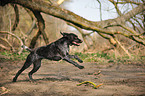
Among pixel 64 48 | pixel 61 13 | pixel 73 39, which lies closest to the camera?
pixel 73 39

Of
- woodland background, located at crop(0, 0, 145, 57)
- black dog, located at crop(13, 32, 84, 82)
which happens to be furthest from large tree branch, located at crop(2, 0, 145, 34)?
black dog, located at crop(13, 32, 84, 82)

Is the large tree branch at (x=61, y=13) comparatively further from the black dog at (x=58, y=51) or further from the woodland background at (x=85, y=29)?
the black dog at (x=58, y=51)

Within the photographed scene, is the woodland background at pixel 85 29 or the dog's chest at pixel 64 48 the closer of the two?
the dog's chest at pixel 64 48

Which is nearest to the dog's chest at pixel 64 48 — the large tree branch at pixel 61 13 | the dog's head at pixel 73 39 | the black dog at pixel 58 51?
the black dog at pixel 58 51

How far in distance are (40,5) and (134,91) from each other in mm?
5177

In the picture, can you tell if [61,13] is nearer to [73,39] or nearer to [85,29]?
[85,29]

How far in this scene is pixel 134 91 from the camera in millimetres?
3479

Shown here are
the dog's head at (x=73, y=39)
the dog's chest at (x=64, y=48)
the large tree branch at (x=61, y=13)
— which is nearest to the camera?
the dog's head at (x=73, y=39)

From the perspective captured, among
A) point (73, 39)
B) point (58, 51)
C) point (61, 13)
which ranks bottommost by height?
point (58, 51)

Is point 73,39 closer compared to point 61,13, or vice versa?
point 73,39

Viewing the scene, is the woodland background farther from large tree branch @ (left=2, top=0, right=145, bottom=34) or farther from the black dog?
the black dog

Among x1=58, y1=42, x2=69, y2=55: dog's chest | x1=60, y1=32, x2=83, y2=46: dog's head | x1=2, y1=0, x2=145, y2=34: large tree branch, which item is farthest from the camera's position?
x1=2, y1=0, x2=145, y2=34: large tree branch

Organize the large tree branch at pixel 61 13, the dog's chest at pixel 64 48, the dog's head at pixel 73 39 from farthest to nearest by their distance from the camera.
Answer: the large tree branch at pixel 61 13
the dog's chest at pixel 64 48
the dog's head at pixel 73 39

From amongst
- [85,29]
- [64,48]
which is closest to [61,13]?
[85,29]
